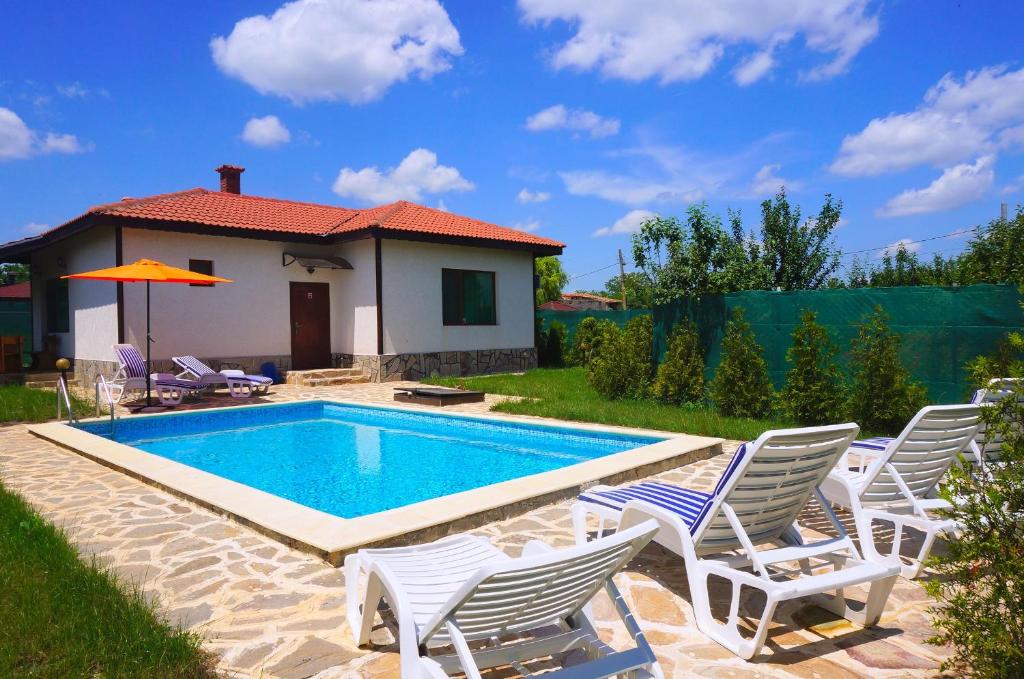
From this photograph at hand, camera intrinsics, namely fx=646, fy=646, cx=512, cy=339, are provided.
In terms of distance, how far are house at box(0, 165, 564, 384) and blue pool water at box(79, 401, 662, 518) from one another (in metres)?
4.32

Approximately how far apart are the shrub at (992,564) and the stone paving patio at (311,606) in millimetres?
624

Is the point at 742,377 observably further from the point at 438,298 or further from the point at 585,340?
the point at 585,340

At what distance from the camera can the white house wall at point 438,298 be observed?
16.2 meters

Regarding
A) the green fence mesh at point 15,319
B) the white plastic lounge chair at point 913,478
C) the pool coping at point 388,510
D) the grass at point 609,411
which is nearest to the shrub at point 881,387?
the grass at point 609,411

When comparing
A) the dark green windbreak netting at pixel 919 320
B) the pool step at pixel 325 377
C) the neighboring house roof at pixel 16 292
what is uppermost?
the neighboring house roof at pixel 16 292

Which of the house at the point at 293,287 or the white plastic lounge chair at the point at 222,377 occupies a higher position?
the house at the point at 293,287

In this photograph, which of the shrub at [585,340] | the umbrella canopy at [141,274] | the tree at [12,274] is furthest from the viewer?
the tree at [12,274]

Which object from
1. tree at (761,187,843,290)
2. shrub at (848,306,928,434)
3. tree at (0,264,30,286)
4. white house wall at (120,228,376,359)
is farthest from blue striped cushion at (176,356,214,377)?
tree at (0,264,30,286)

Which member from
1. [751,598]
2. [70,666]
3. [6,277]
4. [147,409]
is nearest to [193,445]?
[147,409]

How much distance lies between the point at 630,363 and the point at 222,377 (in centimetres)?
803

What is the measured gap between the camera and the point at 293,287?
53.1 feet

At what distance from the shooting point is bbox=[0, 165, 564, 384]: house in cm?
1409

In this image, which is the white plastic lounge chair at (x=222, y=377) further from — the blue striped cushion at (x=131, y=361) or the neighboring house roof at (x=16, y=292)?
the neighboring house roof at (x=16, y=292)

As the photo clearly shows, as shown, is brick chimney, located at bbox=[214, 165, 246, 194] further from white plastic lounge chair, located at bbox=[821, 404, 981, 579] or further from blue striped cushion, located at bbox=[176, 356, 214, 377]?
white plastic lounge chair, located at bbox=[821, 404, 981, 579]
